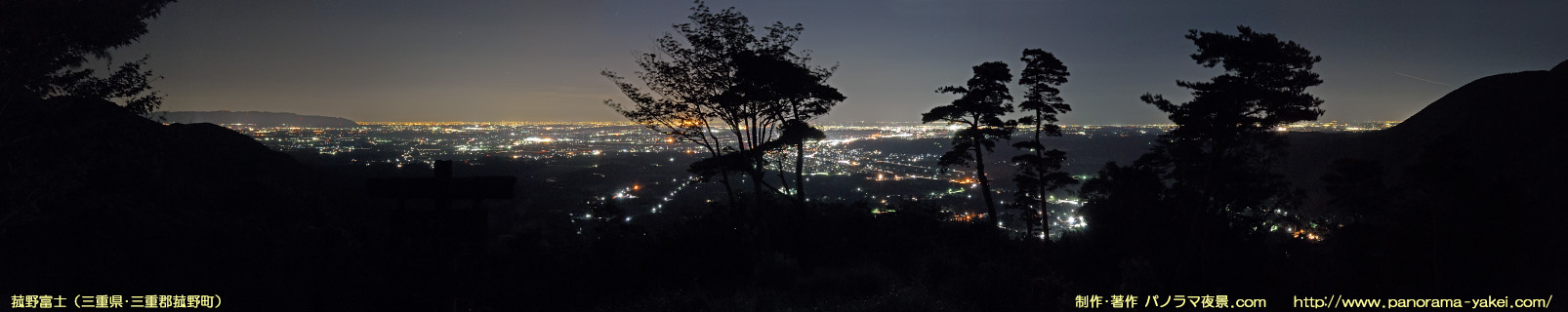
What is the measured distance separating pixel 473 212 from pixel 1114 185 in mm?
23821

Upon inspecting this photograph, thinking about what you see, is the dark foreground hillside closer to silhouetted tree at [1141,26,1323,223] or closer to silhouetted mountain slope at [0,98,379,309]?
silhouetted mountain slope at [0,98,379,309]

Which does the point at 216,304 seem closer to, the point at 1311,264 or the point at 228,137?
the point at 1311,264

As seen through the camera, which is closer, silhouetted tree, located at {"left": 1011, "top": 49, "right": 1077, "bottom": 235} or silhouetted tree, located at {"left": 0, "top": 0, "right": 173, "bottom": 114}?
silhouetted tree, located at {"left": 0, "top": 0, "right": 173, "bottom": 114}

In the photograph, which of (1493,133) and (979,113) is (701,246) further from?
(1493,133)

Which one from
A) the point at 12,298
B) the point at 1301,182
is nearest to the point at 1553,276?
the point at 12,298

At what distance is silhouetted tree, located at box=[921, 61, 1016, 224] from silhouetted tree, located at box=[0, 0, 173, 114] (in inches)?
902

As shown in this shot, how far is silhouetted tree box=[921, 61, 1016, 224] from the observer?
22.7 m

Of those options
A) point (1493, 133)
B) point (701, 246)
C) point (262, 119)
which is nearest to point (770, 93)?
point (701, 246)

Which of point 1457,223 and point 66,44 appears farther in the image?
point 1457,223

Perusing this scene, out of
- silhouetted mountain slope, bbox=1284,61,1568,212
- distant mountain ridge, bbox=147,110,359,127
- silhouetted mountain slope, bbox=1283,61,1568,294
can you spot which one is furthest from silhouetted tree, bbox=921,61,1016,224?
distant mountain ridge, bbox=147,110,359,127

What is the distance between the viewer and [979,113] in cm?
2300

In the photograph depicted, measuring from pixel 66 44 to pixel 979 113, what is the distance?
24.1m

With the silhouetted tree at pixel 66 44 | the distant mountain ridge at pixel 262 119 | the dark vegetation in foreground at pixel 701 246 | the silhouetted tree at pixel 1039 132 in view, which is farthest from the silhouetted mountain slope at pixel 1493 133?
the distant mountain ridge at pixel 262 119

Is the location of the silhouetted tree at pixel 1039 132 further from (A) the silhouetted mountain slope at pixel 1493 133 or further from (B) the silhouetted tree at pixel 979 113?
(A) the silhouetted mountain slope at pixel 1493 133
